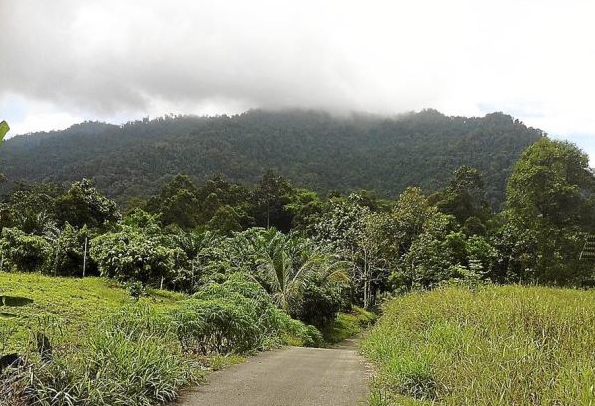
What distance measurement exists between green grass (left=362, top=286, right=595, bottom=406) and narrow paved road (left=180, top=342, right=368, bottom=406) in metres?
0.48

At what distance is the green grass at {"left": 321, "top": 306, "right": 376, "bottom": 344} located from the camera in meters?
26.6

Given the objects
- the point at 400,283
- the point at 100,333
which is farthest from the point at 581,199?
the point at 100,333

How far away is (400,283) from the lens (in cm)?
3475

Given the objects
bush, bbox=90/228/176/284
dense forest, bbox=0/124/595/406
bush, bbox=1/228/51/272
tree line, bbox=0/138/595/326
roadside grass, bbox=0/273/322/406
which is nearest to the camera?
roadside grass, bbox=0/273/322/406

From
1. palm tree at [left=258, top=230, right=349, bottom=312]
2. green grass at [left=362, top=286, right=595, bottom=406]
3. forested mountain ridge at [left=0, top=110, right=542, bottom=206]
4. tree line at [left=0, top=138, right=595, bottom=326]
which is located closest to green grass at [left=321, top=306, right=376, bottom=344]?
tree line at [left=0, top=138, right=595, bottom=326]

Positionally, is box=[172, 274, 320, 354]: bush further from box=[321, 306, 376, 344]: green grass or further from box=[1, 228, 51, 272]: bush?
box=[1, 228, 51, 272]: bush

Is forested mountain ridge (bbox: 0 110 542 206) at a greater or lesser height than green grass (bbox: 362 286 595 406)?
greater

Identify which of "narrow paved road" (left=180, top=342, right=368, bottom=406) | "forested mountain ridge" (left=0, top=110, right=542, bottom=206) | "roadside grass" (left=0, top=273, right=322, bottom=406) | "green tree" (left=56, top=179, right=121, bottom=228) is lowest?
"narrow paved road" (left=180, top=342, right=368, bottom=406)

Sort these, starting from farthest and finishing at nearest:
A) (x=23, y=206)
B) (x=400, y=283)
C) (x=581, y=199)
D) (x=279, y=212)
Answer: (x=279, y=212), (x=23, y=206), (x=400, y=283), (x=581, y=199)

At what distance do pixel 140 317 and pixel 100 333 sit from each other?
136 centimetres

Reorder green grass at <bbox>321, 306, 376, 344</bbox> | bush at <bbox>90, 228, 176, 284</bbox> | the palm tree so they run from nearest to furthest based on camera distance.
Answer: bush at <bbox>90, 228, 176, 284</bbox>
the palm tree
green grass at <bbox>321, 306, 376, 344</bbox>

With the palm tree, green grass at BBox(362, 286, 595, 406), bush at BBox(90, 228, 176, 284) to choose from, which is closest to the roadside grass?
green grass at BBox(362, 286, 595, 406)

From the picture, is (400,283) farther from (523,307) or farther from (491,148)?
(491,148)

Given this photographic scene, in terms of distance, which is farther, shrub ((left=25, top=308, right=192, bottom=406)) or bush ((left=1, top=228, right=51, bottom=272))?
bush ((left=1, top=228, right=51, bottom=272))
